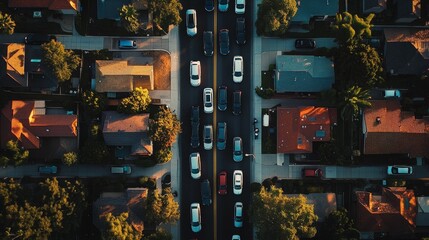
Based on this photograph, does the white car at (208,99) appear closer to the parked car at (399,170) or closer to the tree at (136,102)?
the tree at (136,102)

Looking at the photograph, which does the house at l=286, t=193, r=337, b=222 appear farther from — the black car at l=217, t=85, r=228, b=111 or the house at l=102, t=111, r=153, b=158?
the house at l=102, t=111, r=153, b=158

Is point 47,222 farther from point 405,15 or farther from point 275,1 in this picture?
point 405,15

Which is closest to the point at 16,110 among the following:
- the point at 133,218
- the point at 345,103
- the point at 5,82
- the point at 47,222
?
the point at 5,82

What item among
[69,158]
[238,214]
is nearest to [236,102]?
[238,214]

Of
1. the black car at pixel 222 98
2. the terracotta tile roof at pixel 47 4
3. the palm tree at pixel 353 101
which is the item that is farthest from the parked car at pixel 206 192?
the terracotta tile roof at pixel 47 4

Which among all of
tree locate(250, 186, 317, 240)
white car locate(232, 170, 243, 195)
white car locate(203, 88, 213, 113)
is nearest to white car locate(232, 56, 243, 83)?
white car locate(203, 88, 213, 113)
